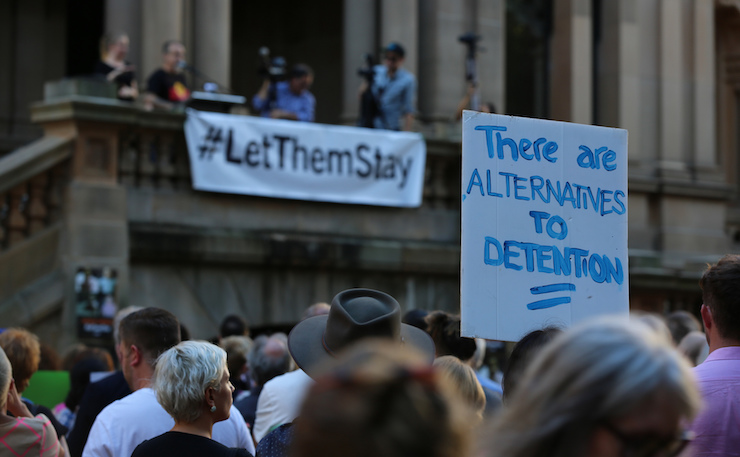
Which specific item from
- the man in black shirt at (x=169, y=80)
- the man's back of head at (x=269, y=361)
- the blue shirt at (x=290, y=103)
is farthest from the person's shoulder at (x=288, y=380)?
the blue shirt at (x=290, y=103)

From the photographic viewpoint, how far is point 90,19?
20297mm

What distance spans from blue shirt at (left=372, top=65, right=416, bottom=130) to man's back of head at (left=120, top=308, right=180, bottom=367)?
28.8 feet

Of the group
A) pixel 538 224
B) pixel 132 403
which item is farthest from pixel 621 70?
pixel 132 403

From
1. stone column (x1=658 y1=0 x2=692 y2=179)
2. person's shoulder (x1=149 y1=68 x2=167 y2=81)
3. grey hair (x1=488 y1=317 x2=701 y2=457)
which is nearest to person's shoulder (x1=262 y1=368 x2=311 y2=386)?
grey hair (x1=488 y1=317 x2=701 y2=457)

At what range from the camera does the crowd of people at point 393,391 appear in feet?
6.32

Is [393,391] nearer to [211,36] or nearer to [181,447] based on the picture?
[181,447]

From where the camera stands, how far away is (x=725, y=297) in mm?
4117

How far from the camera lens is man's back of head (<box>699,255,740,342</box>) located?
411cm

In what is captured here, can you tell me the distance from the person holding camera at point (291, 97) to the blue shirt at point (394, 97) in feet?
2.69

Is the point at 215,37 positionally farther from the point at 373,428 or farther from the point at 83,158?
the point at 373,428

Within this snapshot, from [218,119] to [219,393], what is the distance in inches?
312

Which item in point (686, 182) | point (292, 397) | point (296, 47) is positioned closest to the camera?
point (292, 397)

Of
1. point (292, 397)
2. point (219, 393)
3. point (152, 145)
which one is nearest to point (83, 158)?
point (152, 145)

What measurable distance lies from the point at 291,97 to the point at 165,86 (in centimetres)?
168
